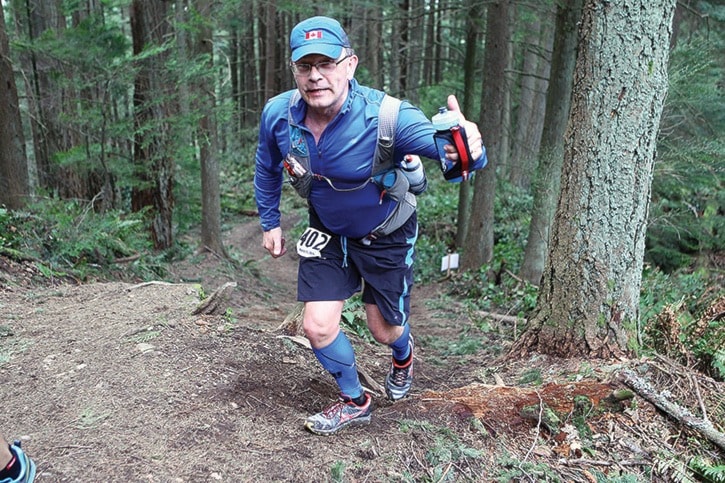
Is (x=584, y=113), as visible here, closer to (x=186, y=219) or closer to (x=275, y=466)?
(x=275, y=466)

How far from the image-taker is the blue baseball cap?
2.96 meters

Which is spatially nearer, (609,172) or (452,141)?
(452,141)

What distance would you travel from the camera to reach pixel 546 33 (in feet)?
44.7

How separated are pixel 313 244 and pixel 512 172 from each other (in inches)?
548

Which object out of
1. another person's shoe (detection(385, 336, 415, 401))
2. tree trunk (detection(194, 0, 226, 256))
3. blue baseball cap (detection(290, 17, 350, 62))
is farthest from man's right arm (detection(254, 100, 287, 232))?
tree trunk (detection(194, 0, 226, 256))

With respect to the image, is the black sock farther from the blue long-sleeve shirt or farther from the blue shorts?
the blue long-sleeve shirt

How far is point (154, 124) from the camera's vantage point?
962 cm

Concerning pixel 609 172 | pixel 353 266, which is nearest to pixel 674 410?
pixel 609 172

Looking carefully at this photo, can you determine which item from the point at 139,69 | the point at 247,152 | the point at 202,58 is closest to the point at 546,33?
the point at 202,58

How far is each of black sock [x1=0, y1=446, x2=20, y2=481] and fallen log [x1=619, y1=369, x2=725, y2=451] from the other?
343 centimetres

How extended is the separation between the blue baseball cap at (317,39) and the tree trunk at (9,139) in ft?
23.9

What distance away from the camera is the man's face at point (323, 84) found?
9.82 ft

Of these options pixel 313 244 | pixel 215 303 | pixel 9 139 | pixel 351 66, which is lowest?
pixel 215 303

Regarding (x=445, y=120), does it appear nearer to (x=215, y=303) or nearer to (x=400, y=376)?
(x=400, y=376)
